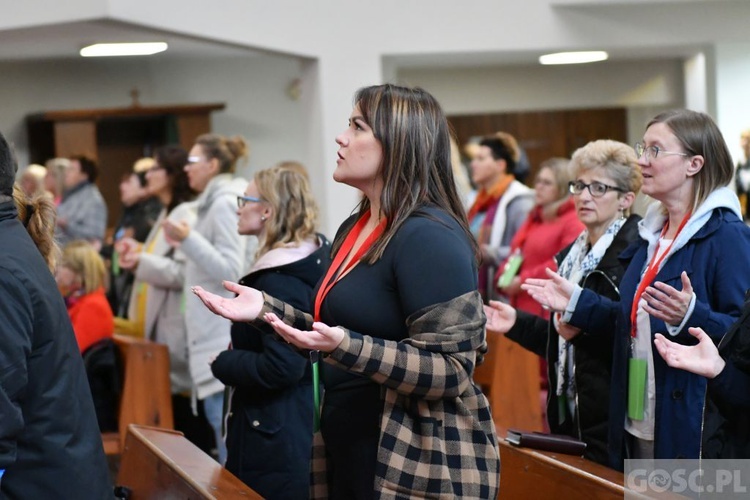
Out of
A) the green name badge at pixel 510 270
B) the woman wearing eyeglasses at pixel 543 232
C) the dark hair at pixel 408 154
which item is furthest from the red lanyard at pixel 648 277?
the green name badge at pixel 510 270

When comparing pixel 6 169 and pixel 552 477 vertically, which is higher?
pixel 6 169

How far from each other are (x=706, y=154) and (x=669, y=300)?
0.49m

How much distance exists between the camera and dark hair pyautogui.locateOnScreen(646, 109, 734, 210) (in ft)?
9.37

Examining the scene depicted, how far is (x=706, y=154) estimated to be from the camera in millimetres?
2867

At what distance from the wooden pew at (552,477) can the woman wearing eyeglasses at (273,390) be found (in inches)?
24.9

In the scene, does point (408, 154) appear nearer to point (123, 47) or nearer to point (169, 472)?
point (169, 472)

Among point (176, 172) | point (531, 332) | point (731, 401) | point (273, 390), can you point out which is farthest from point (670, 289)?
point (176, 172)

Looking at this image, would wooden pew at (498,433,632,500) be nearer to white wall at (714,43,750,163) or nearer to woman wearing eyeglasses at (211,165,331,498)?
woman wearing eyeglasses at (211,165,331,498)

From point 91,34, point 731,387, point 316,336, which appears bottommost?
point 731,387

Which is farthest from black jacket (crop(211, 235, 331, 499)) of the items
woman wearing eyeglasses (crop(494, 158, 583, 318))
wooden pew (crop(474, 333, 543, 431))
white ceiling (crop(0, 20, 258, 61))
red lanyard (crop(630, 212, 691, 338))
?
white ceiling (crop(0, 20, 258, 61))

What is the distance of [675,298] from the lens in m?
2.59

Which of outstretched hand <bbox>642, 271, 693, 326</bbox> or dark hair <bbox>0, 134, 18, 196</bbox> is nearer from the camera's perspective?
dark hair <bbox>0, 134, 18, 196</bbox>

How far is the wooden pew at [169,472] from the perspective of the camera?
263 centimetres

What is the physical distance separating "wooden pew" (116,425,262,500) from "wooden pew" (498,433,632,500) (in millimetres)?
724
